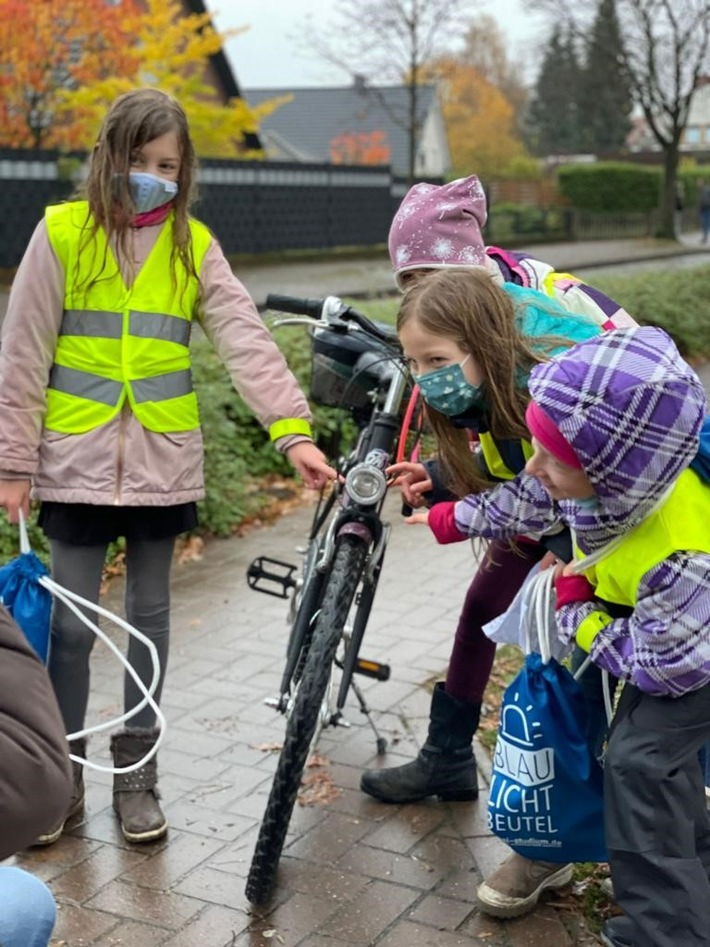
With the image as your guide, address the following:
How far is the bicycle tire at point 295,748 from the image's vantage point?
10.6 feet

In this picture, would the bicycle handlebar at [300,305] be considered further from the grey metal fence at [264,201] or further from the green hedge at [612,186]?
the green hedge at [612,186]

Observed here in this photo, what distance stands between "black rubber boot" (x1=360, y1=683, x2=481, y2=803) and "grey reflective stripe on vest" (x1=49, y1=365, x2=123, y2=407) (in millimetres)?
1272

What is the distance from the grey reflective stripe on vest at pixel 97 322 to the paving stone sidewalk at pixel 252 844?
4.57 ft

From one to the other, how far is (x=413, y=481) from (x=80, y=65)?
1942 cm

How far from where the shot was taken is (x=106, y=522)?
3.68 m

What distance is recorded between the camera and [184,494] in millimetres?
3668

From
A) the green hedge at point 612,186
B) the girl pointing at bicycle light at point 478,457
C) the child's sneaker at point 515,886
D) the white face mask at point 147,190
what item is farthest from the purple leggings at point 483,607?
the green hedge at point 612,186

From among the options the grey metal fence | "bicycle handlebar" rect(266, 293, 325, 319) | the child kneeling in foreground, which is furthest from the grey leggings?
the grey metal fence

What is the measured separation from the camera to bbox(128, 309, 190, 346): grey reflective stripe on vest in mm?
3609

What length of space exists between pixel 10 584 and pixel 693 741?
1.77m

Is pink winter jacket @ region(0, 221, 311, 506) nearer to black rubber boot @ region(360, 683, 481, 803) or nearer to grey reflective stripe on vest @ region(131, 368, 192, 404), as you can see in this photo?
grey reflective stripe on vest @ region(131, 368, 192, 404)

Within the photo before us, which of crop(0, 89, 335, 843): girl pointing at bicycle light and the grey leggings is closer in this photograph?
crop(0, 89, 335, 843): girl pointing at bicycle light

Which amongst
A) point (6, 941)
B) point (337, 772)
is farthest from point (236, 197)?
point (6, 941)

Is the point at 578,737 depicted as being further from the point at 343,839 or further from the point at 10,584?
the point at 10,584
